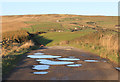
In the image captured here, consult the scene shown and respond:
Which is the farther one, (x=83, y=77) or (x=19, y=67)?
(x=19, y=67)

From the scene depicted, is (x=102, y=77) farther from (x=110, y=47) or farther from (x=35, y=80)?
(x=110, y=47)

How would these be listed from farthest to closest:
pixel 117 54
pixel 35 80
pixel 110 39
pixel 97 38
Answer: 1. pixel 97 38
2. pixel 110 39
3. pixel 117 54
4. pixel 35 80

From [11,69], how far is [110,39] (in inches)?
385

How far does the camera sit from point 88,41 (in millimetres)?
19672

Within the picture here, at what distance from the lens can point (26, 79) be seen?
728cm

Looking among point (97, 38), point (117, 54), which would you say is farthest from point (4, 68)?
point (97, 38)

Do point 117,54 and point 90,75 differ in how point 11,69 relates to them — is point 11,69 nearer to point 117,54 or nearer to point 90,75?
point 90,75

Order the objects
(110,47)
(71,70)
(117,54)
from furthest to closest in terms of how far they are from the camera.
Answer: (110,47) → (117,54) → (71,70)

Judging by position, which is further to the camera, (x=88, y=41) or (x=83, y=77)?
(x=88, y=41)

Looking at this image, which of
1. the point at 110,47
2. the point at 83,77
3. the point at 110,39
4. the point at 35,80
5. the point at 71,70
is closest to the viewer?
the point at 35,80

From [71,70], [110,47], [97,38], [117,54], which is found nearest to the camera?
[71,70]

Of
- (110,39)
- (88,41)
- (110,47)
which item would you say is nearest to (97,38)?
(88,41)

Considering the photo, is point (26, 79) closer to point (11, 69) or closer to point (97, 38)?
point (11, 69)

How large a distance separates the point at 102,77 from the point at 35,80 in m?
2.61
